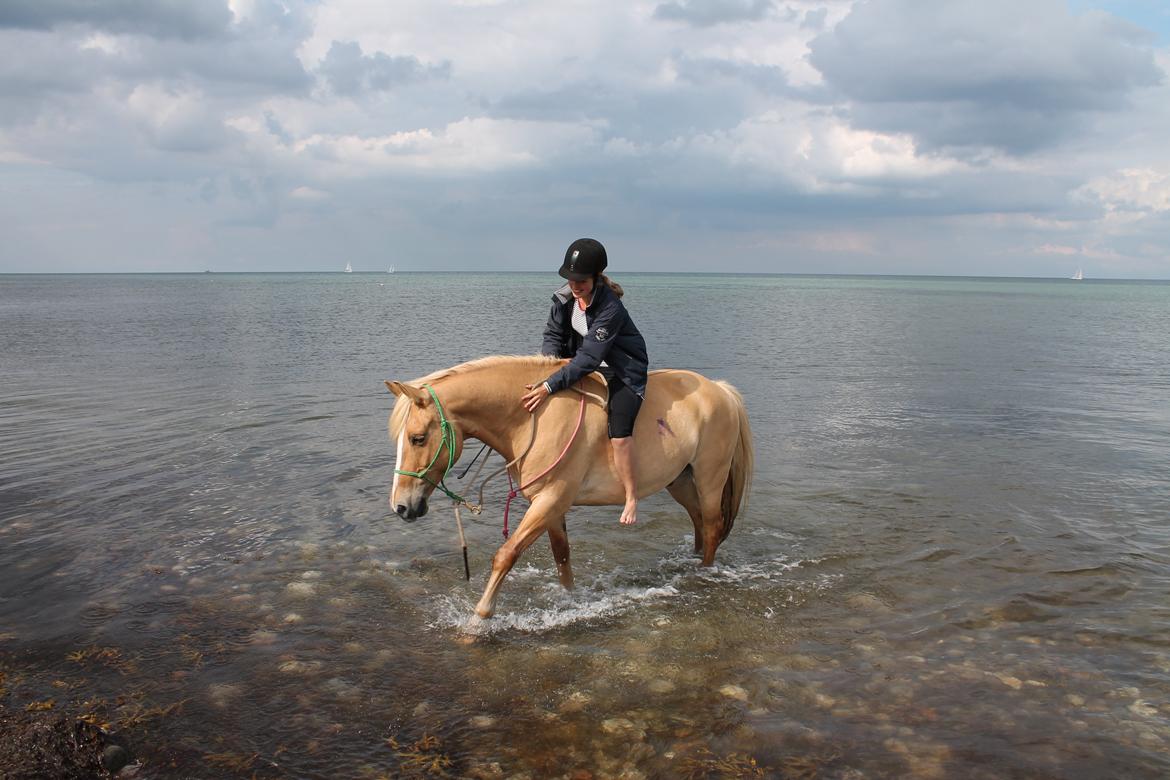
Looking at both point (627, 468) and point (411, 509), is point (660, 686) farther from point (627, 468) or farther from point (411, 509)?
point (411, 509)

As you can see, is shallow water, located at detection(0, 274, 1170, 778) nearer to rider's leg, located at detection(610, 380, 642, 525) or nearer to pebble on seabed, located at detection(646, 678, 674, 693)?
pebble on seabed, located at detection(646, 678, 674, 693)

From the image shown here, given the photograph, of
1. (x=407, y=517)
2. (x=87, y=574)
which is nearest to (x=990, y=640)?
(x=407, y=517)

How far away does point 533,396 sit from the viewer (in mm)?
6301

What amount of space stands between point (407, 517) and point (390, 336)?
31.7 m

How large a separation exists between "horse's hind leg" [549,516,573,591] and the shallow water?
6.2 inches

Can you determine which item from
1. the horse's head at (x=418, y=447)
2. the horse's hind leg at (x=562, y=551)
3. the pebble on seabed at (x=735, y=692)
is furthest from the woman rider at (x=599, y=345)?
the pebble on seabed at (x=735, y=692)

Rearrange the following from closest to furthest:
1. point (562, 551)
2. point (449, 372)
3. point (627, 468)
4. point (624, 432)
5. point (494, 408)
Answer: point (449, 372) < point (494, 408) < point (624, 432) < point (627, 468) < point (562, 551)

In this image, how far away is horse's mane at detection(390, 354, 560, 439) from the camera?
5.94m

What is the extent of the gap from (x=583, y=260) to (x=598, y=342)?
27.4 inches

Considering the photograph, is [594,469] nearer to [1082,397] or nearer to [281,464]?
[281,464]

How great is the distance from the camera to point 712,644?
20.8ft

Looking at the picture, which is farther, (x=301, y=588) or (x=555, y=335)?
(x=301, y=588)

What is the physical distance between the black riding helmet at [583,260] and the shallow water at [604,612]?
121 inches

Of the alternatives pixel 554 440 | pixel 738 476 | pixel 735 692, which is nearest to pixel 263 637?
pixel 554 440
